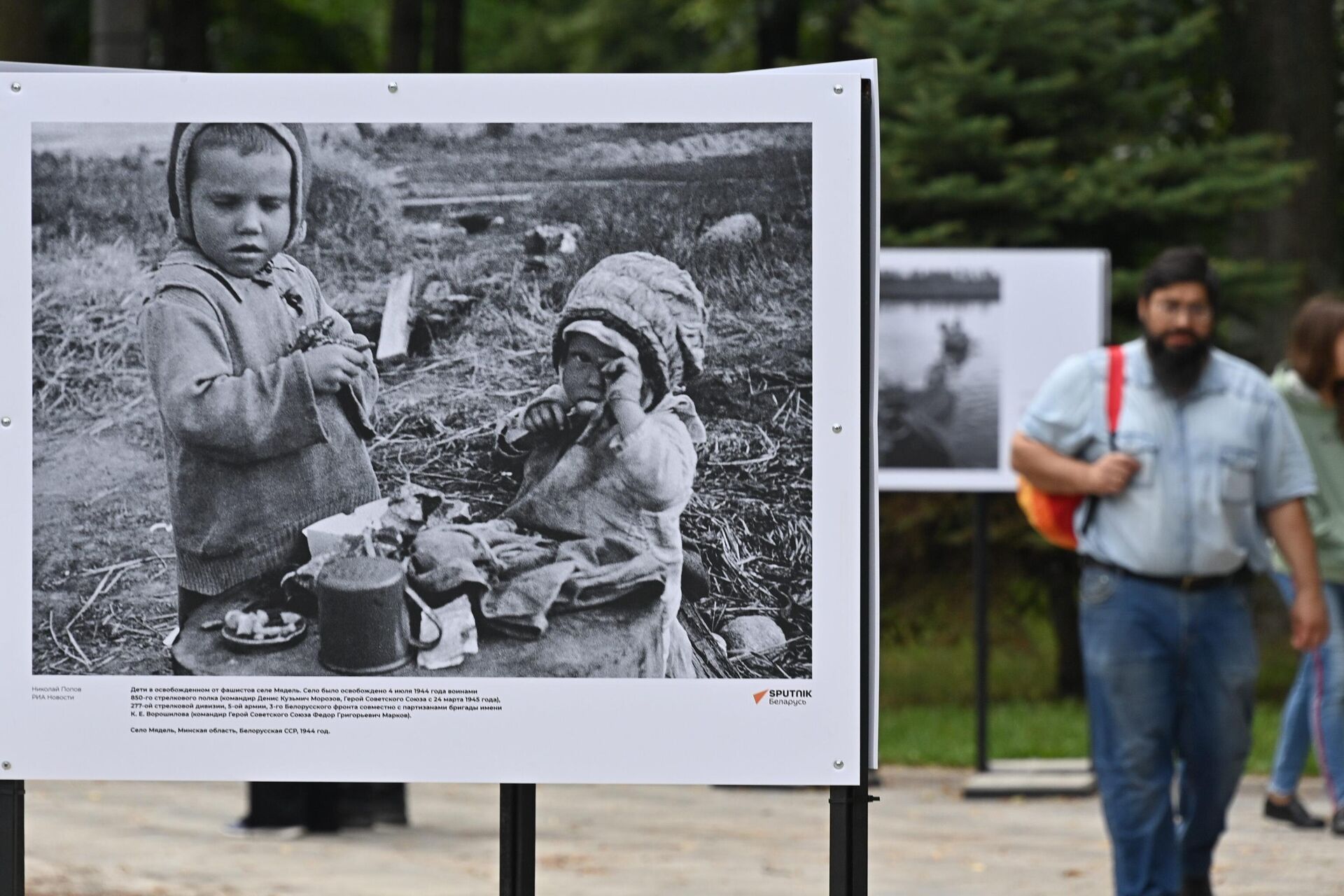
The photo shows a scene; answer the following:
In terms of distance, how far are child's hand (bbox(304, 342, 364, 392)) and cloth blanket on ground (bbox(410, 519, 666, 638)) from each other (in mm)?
320

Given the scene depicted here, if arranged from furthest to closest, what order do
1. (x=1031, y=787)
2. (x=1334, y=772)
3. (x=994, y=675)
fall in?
(x=994, y=675)
(x=1031, y=787)
(x=1334, y=772)

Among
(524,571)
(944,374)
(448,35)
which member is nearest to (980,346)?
(944,374)

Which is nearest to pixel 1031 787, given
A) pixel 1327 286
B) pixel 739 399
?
pixel 739 399

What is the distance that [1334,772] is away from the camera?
7895mm

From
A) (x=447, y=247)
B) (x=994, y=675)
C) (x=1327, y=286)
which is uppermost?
(x=1327, y=286)

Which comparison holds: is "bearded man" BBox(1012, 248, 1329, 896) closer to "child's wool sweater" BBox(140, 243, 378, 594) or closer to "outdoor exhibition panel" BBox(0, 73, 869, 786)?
"outdoor exhibition panel" BBox(0, 73, 869, 786)

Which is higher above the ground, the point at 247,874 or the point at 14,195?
the point at 14,195

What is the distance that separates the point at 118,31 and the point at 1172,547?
268 inches

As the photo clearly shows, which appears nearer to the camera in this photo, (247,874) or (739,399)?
(739,399)

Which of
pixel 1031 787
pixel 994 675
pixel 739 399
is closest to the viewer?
pixel 739 399

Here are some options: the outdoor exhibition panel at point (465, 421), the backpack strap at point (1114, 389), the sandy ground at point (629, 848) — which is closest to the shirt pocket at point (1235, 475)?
the backpack strap at point (1114, 389)

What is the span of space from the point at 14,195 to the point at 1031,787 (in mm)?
7129

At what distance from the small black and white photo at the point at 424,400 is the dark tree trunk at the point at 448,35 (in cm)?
1630

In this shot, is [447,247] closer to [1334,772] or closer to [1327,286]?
[1334,772]
